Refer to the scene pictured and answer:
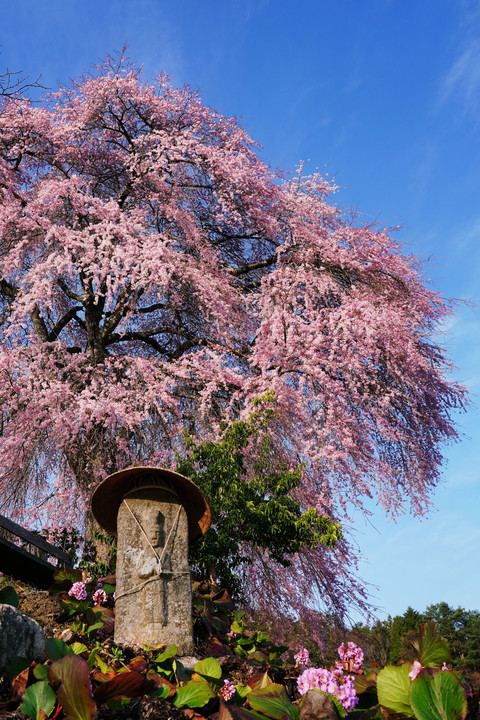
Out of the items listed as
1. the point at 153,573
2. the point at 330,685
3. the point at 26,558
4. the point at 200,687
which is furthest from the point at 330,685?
the point at 26,558

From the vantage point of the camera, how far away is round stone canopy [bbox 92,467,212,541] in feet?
18.7

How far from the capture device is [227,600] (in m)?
6.86

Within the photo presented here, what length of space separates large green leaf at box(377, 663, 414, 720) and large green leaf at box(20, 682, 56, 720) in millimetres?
1390

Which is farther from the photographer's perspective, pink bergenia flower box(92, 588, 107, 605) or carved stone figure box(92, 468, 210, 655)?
pink bergenia flower box(92, 588, 107, 605)

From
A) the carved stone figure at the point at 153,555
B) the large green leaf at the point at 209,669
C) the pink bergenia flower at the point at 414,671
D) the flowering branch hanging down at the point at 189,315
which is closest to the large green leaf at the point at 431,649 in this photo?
the pink bergenia flower at the point at 414,671

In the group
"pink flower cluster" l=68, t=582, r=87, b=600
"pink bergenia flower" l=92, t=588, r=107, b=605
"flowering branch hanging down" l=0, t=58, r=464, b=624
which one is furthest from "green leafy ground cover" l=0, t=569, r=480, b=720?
"flowering branch hanging down" l=0, t=58, r=464, b=624

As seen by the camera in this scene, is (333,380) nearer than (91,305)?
Yes

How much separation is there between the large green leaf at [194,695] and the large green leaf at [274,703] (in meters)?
0.66

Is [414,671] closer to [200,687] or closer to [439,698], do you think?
[439,698]

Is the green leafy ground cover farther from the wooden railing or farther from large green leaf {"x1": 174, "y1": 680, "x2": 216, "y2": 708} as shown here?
the wooden railing

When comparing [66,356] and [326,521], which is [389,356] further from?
[66,356]

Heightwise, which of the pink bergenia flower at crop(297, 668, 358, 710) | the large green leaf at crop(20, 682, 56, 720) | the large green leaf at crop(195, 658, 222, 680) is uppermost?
the large green leaf at crop(195, 658, 222, 680)

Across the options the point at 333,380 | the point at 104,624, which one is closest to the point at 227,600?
the point at 104,624

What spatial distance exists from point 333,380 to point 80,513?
5.17 meters
